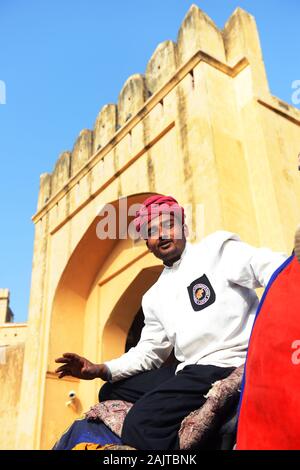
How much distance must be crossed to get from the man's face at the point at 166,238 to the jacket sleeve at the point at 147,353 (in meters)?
0.22

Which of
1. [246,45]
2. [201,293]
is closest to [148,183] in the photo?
[246,45]

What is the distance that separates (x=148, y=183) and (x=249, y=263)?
2.96 metres

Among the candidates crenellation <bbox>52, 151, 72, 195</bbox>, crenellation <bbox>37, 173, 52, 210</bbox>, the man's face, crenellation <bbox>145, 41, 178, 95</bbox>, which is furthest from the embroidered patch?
crenellation <bbox>37, 173, 52, 210</bbox>

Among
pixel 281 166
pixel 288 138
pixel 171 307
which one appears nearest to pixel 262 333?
pixel 171 307

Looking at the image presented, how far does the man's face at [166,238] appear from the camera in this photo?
1846 mm

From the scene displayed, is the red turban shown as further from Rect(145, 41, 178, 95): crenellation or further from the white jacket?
Rect(145, 41, 178, 95): crenellation

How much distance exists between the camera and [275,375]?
0.95 metres

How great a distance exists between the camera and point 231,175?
350cm

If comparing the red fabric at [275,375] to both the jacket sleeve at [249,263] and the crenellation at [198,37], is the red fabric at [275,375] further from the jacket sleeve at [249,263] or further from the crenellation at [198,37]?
the crenellation at [198,37]

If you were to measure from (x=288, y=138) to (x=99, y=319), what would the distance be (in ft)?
9.85

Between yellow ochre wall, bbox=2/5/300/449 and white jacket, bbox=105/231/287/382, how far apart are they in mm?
1479

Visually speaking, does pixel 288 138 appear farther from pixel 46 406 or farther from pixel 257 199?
pixel 46 406
